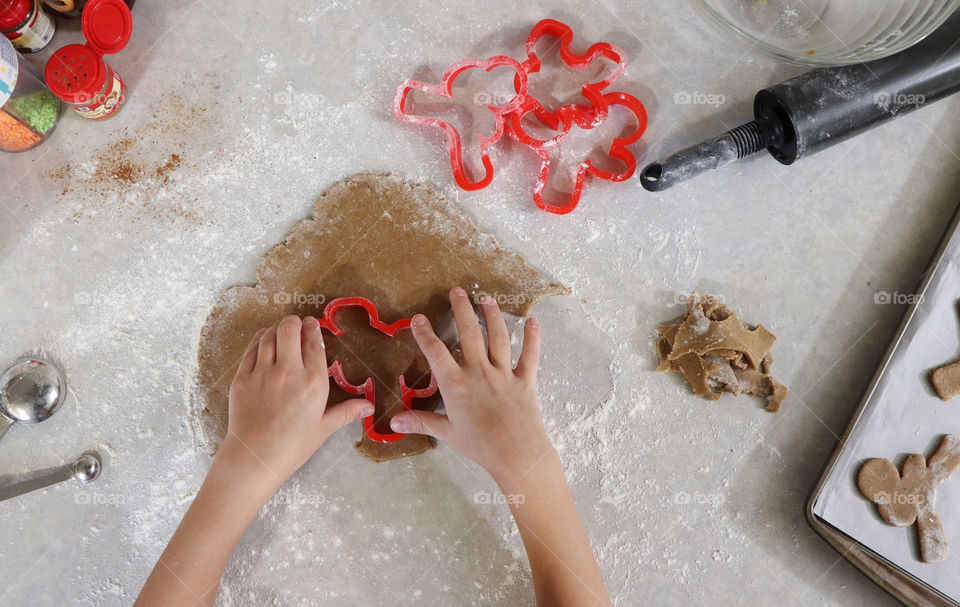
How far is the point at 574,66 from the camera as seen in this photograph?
1.13 m

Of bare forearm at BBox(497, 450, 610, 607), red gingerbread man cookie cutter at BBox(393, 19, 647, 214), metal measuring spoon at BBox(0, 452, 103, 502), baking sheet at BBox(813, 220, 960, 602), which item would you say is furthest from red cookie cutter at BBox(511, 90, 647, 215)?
metal measuring spoon at BBox(0, 452, 103, 502)

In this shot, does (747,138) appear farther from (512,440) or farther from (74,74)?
(74,74)

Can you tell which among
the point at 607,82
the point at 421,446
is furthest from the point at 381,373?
the point at 607,82

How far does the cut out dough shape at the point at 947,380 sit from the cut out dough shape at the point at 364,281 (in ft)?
2.77

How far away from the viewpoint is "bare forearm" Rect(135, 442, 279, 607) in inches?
38.3

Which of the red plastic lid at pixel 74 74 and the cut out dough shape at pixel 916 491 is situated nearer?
the red plastic lid at pixel 74 74

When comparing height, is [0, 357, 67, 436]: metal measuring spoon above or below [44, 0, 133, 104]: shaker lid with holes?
below

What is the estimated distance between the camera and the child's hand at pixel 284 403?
1.01 metres

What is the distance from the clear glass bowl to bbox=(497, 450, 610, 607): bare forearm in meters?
0.82

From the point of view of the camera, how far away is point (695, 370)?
1.10 metres

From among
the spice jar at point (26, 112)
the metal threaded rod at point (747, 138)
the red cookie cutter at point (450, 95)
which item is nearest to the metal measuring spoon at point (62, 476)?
the spice jar at point (26, 112)

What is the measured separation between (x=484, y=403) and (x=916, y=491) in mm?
827

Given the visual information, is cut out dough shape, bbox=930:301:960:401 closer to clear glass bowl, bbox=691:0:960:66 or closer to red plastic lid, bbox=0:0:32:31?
clear glass bowl, bbox=691:0:960:66

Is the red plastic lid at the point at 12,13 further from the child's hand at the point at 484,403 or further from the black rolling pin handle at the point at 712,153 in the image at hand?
the black rolling pin handle at the point at 712,153
